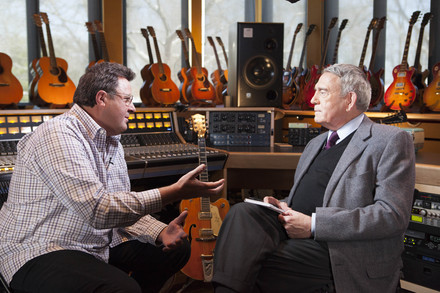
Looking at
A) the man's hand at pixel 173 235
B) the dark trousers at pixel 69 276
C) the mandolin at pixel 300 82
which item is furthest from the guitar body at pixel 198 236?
the mandolin at pixel 300 82

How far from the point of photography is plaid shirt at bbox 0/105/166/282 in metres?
1.53

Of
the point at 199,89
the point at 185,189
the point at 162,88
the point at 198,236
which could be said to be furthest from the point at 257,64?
the point at 185,189

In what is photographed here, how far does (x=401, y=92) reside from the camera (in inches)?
146

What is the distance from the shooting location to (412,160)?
188cm

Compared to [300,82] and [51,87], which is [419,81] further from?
[51,87]

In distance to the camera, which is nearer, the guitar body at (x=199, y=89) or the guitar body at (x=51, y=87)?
the guitar body at (x=51, y=87)

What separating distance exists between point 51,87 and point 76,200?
2.05 metres

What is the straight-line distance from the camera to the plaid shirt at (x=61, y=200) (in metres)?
1.53

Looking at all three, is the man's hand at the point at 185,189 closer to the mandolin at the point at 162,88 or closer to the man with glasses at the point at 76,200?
the man with glasses at the point at 76,200

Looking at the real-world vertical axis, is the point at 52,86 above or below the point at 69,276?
above

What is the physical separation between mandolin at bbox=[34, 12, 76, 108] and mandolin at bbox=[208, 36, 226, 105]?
143 centimetres

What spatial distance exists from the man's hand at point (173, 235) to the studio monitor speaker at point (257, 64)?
5.91ft

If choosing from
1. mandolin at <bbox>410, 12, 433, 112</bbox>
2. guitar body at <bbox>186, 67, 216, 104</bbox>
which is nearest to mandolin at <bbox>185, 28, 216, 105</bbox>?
guitar body at <bbox>186, 67, 216, 104</bbox>

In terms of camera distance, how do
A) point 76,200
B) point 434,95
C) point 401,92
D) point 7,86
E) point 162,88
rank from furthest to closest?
point 162,88 → point 401,92 → point 434,95 → point 7,86 → point 76,200
